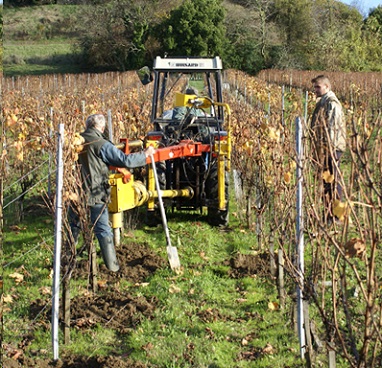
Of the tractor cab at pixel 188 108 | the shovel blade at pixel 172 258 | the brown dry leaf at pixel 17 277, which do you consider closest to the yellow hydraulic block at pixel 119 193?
the shovel blade at pixel 172 258

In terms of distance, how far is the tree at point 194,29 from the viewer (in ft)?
125

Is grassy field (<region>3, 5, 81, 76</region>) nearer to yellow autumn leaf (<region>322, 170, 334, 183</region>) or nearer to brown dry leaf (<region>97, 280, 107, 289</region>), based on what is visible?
brown dry leaf (<region>97, 280, 107, 289</region>)

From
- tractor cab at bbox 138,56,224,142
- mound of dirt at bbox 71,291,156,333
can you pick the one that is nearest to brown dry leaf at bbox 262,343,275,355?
mound of dirt at bbox 71,291,156,333

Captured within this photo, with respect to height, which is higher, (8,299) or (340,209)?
(340,209)

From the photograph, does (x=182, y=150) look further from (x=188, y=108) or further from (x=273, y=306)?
(x=273, y=306)

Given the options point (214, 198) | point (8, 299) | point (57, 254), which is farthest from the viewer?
point (214, 198)

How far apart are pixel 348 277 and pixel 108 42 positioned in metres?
42.3

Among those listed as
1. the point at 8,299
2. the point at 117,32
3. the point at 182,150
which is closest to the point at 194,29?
the point at 117,32

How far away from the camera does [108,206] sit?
5.54 metres

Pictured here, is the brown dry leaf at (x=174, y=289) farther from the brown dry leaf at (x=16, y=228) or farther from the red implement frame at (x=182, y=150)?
the brown dry leaf at (x=16, y=228)

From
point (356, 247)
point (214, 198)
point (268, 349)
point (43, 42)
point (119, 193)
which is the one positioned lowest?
point (268, 349)

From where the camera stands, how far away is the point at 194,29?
38656 mm

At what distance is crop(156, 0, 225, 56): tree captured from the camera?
38094mm

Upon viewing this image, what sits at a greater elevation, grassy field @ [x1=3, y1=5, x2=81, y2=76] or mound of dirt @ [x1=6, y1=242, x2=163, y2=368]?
grassy field @ [x1=3, y1=5, x2=81, y2=76]
